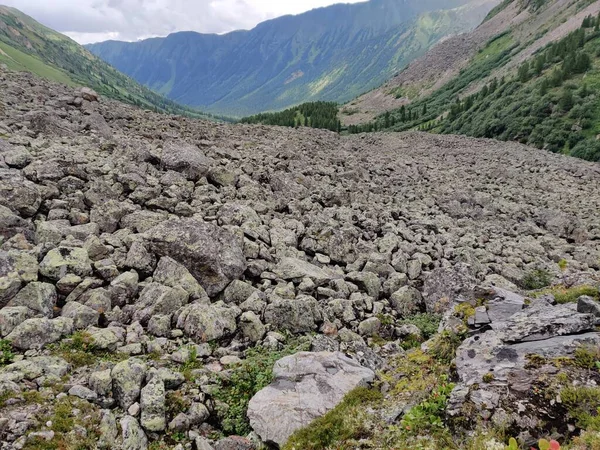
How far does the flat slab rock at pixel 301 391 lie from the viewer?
666cm

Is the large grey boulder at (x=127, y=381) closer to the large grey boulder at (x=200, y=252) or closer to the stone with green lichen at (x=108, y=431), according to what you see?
the stone with green lichen at (x=108, y=431)

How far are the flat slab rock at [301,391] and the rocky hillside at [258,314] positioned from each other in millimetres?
37

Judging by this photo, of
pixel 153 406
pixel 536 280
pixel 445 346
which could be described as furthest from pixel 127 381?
pixel 536 280

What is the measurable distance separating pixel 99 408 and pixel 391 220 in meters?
15.9

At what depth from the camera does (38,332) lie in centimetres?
778

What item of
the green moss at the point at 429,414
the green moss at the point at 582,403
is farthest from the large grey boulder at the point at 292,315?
the green moss at the point at 582,403

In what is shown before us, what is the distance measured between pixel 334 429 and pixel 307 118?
458 ft

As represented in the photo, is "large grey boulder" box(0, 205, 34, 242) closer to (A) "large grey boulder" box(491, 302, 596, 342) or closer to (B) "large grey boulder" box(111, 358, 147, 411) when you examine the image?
(B) "large grey boulder" box(111, 358, 147, 411)

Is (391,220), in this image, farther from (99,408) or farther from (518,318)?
(99,408)

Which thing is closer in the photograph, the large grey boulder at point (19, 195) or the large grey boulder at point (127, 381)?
the large grey boulder at point (127, 381)

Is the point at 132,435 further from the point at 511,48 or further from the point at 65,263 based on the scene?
the point at 511,48

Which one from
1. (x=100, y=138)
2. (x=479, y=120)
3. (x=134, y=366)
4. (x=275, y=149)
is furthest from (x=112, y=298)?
(x=479, y=120)

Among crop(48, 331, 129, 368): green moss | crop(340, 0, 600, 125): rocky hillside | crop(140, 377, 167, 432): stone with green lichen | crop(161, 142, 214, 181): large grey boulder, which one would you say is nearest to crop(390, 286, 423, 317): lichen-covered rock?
crop(140, 377, 167, 432): stone with green lichen

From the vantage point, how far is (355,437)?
6.32 m
